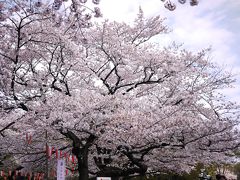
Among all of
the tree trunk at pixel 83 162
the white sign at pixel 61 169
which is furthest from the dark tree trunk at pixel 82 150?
the white sign at pixel 61 169

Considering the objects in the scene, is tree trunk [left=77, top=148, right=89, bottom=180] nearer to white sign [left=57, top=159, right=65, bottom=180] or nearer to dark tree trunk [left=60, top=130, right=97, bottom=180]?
dark tree trunk [left=60, top=130, right=97, bottom=180]

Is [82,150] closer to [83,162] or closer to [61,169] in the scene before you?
[83,162]

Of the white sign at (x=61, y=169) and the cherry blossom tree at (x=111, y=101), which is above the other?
the cherry blossom tree at (x=111, y=101)

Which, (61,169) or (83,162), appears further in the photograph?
(83,162)

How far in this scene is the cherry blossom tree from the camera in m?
10.4

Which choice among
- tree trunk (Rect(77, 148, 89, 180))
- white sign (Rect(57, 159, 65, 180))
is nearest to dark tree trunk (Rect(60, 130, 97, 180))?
tree trunk (Rect(77, 148, 89, 180))

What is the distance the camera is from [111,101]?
10469mm

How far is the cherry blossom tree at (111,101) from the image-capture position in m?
10.4

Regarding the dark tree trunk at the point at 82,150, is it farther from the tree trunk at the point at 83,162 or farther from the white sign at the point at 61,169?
the white sign at the point at 61,169

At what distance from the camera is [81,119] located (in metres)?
10.3

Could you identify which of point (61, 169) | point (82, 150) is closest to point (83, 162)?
point (82, 150)

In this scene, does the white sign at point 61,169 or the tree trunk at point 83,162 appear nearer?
the white sign at point 61,169

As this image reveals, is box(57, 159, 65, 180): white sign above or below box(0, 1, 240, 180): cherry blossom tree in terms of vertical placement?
below

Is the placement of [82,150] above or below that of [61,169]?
above
